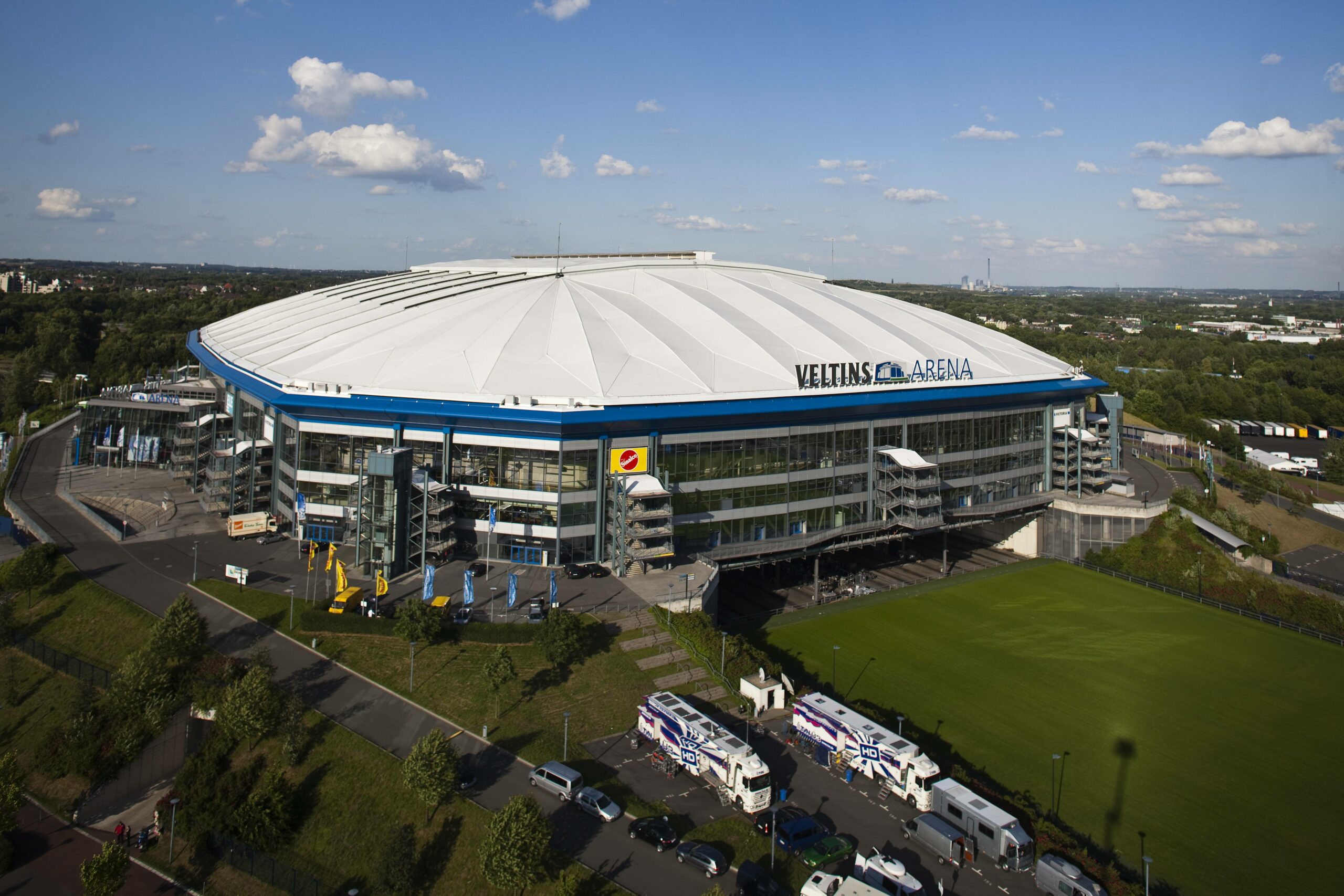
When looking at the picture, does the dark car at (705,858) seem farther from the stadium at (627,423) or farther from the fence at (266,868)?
the stadium at (627,423)

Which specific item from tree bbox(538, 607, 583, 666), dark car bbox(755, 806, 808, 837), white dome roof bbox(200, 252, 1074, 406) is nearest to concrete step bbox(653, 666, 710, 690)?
tree bbox(538, 607, 583, 666)

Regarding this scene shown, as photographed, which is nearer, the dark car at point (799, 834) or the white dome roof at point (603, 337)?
the dark car at point (799, 834)

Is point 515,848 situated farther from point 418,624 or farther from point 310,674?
point 310,674

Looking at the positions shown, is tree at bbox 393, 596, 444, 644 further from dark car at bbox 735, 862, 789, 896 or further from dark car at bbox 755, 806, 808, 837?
dark car at bbox 735, 862, 789, 896

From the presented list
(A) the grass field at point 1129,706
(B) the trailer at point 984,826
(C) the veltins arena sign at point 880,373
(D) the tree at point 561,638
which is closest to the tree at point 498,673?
(D) the tree at point 561,638

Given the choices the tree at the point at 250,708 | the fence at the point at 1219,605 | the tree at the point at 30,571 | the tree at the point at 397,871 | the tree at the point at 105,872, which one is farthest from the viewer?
the fence at the point at 1219,605

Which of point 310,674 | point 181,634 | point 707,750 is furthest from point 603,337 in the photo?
point 707,750
